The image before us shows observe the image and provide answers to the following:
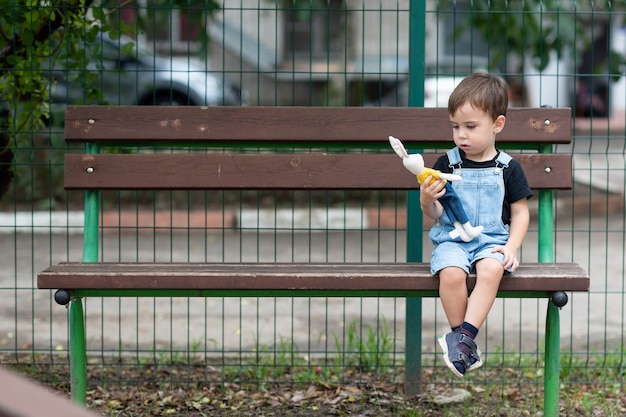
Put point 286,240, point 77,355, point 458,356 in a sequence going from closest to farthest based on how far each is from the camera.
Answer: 1. point 458,356
2. point 77,355
3. point 286,240

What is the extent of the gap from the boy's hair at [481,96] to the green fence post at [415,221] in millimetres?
695

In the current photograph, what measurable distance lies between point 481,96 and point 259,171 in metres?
0.90

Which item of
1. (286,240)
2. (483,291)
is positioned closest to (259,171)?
(483,291)

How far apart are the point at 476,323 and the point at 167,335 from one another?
2.60 meters

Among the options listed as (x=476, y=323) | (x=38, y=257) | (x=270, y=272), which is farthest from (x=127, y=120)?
(x=38, y=257)

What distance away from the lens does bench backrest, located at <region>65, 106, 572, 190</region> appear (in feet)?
12.1

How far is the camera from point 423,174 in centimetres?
313

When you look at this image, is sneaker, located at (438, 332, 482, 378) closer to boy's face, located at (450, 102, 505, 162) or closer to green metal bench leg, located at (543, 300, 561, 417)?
green metal bench leg, located at (543, 300, 561, 417)

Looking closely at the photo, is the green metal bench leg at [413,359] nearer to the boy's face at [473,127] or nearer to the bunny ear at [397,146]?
the boy's face at [473,127]

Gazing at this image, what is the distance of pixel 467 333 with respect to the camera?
3.11 metres

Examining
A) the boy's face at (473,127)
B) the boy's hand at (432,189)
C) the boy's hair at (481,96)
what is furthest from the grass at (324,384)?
the boy's hair at (481,96)

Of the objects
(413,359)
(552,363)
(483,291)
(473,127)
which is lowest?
(413,359)

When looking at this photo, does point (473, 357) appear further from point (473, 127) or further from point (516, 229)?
point (473, 127)

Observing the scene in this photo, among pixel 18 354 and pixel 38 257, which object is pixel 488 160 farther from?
pixel 38 257
